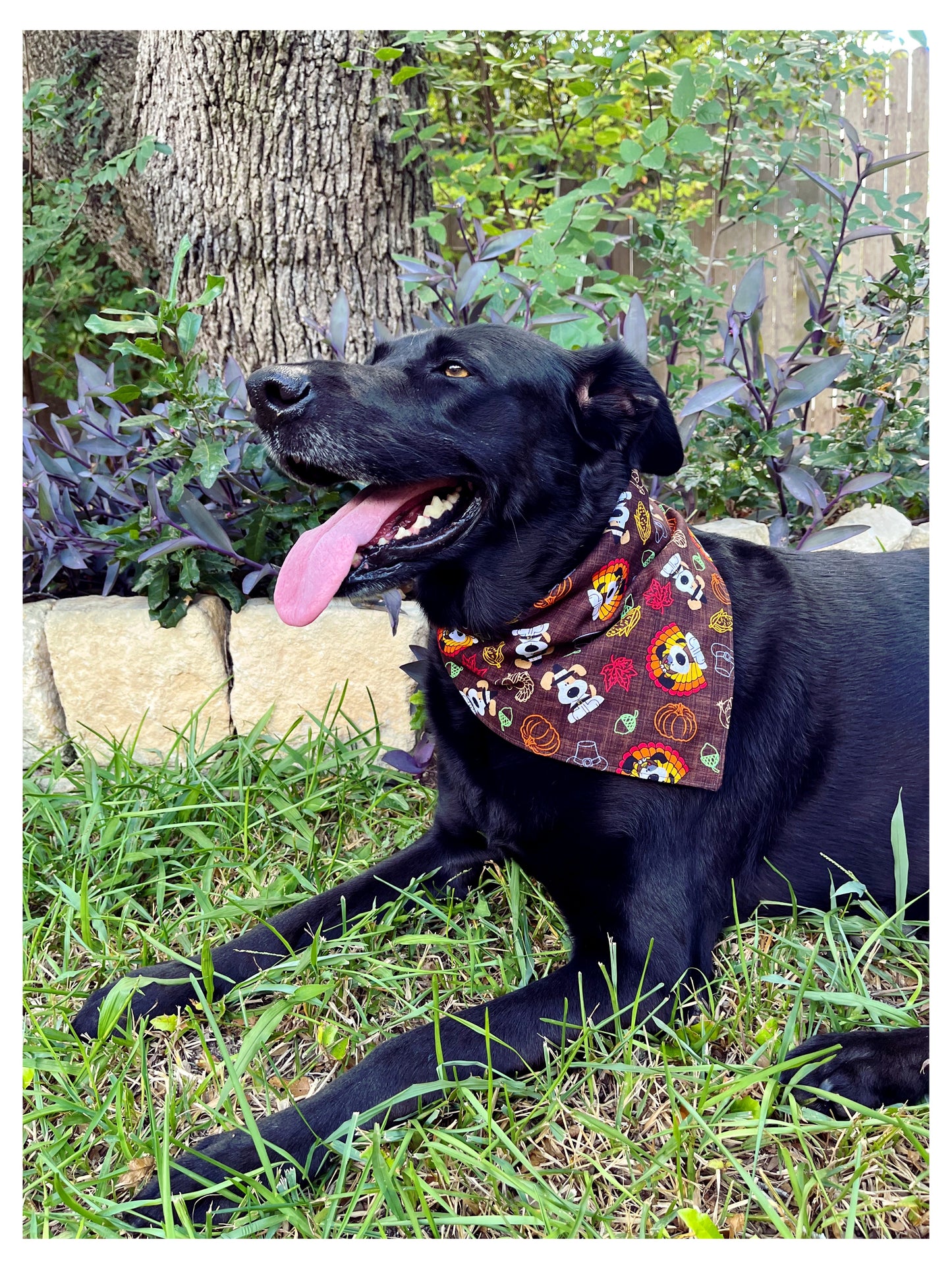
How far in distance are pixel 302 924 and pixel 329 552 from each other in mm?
741

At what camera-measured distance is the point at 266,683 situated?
2.51 meters

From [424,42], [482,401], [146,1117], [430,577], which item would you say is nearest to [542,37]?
[424,42]

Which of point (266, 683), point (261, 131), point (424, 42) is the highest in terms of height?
point (424, 42)

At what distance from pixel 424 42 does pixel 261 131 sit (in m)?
0.60

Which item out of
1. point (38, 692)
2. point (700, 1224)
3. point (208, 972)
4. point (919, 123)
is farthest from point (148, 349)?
point (919, 123)

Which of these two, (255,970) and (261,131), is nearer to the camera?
(255,970)

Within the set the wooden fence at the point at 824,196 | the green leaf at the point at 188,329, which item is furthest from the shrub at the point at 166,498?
the wooden fence at the point at 824,196

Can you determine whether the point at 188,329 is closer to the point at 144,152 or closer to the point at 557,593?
the point at 557,593

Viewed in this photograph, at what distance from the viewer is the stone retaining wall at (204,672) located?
8.09ft

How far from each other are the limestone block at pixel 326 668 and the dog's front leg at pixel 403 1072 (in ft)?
3.66

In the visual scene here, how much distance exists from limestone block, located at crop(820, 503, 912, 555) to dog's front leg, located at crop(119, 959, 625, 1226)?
1.65m

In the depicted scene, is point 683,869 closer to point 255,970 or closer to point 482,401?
point 255,970

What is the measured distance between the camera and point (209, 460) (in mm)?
2256

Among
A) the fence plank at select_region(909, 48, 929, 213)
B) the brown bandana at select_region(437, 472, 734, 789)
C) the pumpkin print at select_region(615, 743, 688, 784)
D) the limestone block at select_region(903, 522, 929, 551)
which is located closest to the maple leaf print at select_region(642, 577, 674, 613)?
the brown bandana at select_region(437, 472, 734, 789)
